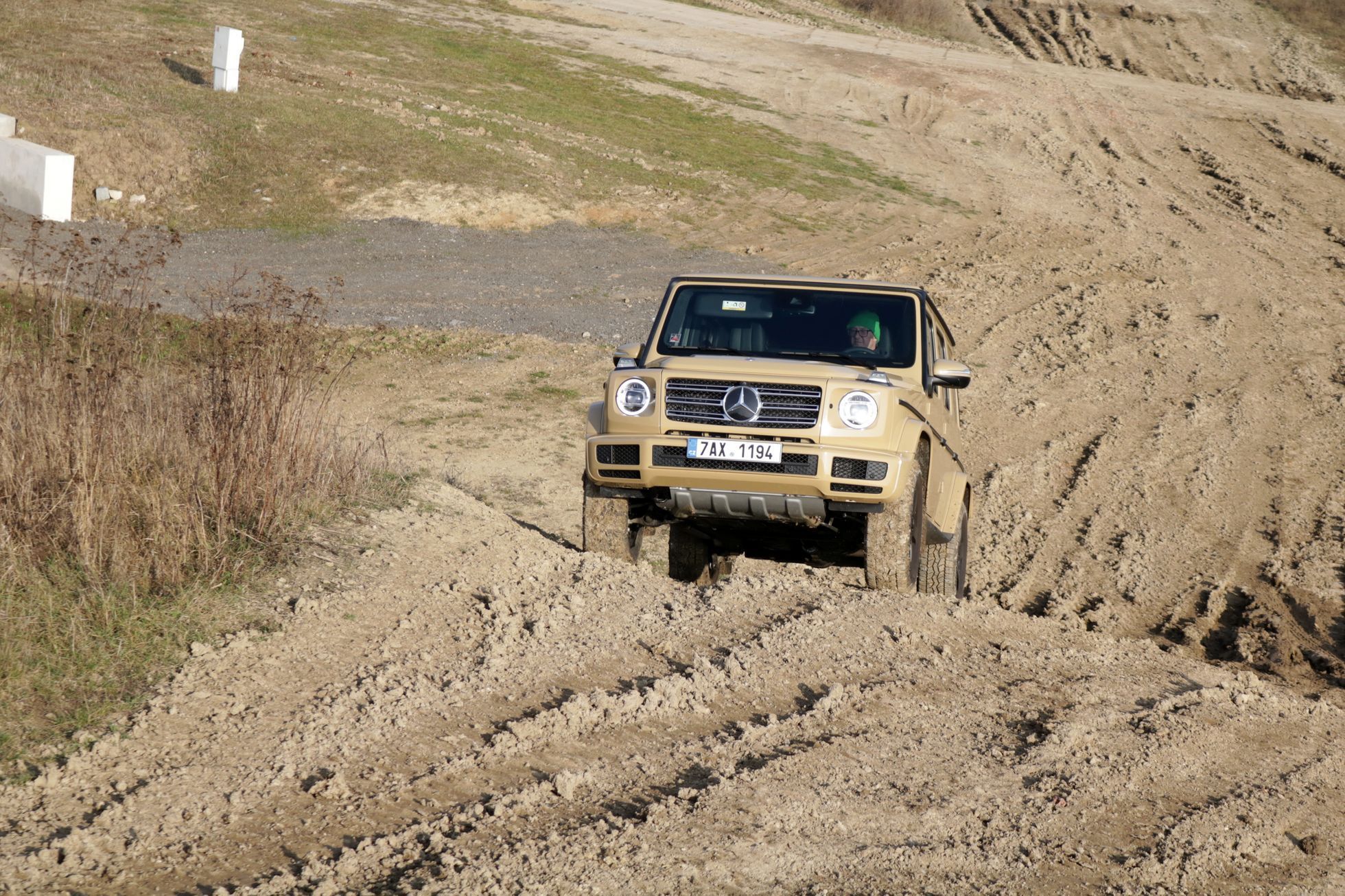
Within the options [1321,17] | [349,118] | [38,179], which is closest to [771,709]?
[38,179]

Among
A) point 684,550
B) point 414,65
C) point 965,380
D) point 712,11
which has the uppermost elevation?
point 712,11

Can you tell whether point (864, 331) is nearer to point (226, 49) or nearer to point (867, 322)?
point (867, 322)

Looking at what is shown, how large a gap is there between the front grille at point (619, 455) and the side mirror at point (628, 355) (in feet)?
2.25

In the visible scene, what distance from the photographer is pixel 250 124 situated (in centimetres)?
2272

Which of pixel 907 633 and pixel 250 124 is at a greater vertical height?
pixel 250 124

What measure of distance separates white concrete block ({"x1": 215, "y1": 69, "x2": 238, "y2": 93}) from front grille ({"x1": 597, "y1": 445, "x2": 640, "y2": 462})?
19536 mm

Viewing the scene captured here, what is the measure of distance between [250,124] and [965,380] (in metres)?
18.1

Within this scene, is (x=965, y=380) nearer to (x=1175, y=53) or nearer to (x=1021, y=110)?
(x=1021, y=110)

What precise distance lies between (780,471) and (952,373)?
1461mm

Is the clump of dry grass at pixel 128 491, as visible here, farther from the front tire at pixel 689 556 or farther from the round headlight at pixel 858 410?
the round headlight at pixel 858 410

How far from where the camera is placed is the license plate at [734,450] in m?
7.08

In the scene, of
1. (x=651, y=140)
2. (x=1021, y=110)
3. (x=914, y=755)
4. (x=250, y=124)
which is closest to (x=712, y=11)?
(x=1021, y=110)

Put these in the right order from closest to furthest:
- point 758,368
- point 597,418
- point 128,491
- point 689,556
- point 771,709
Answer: point 771,709 < point 128,491 < point 758,368 < point 597,418 < point 689,556

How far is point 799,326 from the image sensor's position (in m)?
8.09
